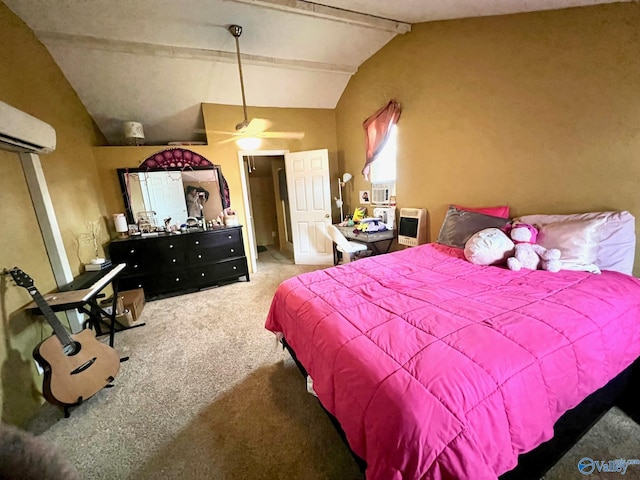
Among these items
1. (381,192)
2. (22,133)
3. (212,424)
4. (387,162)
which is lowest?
(212,424)

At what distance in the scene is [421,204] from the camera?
3.22 meters

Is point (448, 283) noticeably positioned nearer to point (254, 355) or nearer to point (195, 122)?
point (254, 355)

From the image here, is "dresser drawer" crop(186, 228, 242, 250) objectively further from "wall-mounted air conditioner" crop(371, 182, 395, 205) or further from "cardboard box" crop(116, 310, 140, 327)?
"wall-mounted air conditioner" crop(371, 182, 395, 205)

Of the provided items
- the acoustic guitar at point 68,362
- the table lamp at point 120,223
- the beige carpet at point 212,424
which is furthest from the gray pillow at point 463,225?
the table lamp at point 120,223

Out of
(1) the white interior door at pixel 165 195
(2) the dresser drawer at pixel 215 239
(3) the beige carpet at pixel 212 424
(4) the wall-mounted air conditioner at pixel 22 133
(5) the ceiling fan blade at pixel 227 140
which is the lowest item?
(3) the beige carpet at pixel 212 424

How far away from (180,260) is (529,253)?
3.74 metres

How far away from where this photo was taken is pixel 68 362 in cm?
173

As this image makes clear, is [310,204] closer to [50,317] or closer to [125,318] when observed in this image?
[125,318]

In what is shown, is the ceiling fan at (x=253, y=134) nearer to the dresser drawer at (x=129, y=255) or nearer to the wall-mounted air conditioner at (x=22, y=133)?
the dresser drawer at (x=129, y=255)

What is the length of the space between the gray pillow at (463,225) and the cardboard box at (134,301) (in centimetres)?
333

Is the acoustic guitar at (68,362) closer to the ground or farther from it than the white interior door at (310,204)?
closer to the ground

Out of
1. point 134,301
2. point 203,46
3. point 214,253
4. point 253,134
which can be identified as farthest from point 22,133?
point 253,134

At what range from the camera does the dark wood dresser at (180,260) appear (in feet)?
10.8

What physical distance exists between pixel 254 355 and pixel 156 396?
71 centimetres
